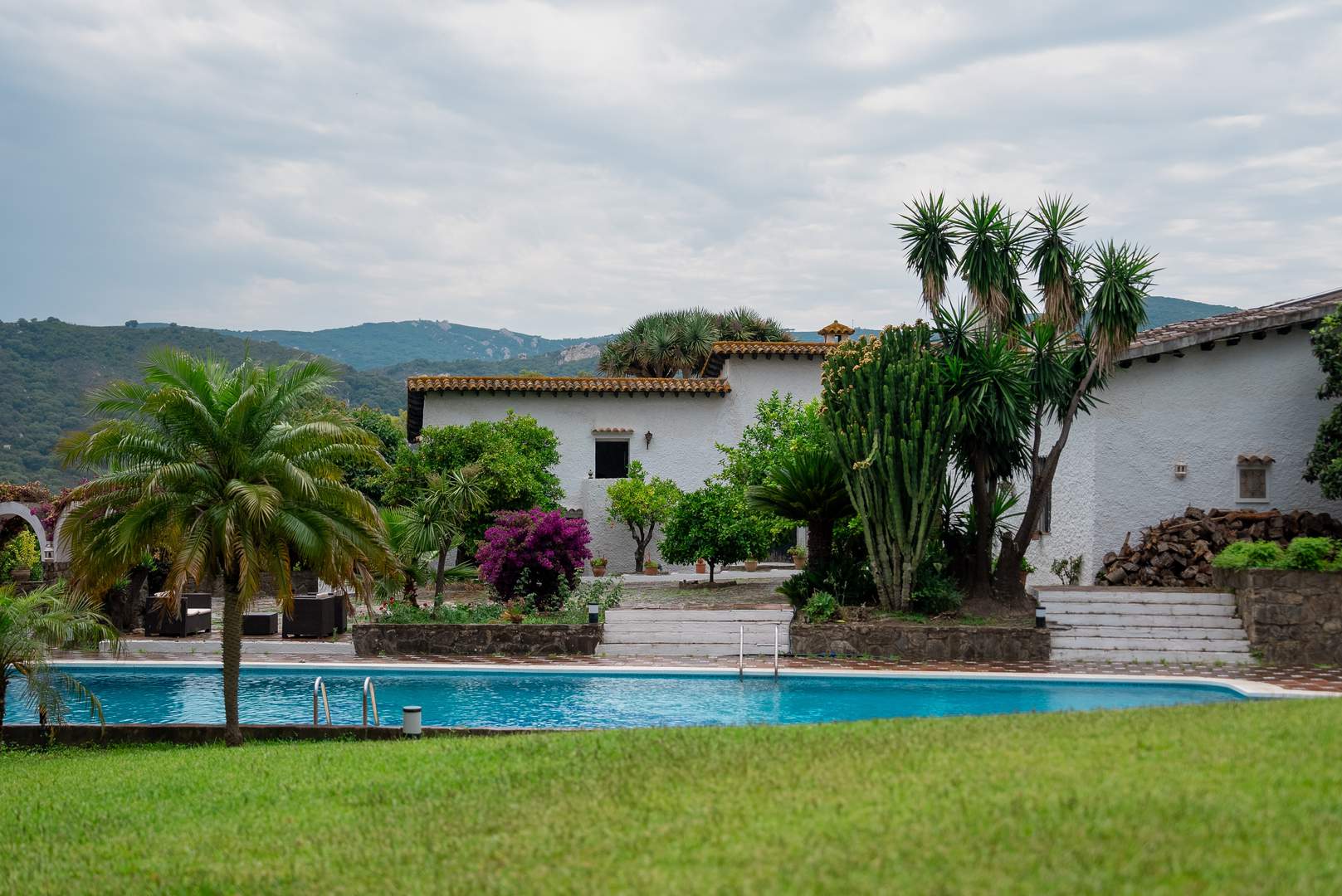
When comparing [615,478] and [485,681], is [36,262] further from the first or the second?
[485,681]

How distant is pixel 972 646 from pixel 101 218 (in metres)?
17.9

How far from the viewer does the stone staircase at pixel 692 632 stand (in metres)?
16.3

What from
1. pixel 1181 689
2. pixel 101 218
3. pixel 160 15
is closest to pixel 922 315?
pixel 1181 689

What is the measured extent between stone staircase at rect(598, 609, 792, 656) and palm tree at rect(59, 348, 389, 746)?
5906 millimetres

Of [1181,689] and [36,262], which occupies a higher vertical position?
[36,262]

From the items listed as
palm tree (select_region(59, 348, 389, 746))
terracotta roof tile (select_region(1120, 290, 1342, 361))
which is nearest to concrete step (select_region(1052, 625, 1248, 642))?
terracotta roof tile (select_region(1120, 290, 1342, 361))

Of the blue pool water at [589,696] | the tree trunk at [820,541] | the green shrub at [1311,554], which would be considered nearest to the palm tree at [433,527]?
the blue pool water at [589,696]

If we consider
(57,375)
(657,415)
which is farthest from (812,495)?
(57,375)

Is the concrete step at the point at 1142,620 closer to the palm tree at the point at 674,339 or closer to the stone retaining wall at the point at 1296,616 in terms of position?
the stone retaining wall at the point at 1296,616

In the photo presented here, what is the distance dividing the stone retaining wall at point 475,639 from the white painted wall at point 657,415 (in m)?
12.4

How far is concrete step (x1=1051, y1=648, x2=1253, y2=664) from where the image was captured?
1527cm

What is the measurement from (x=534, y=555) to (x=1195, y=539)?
11.1 m

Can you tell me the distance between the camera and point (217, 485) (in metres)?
11.3

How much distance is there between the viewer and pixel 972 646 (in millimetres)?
15602
